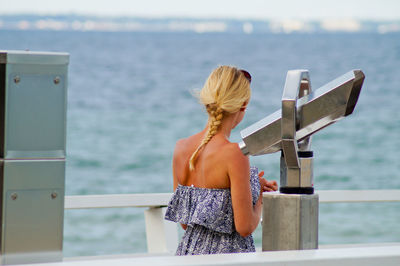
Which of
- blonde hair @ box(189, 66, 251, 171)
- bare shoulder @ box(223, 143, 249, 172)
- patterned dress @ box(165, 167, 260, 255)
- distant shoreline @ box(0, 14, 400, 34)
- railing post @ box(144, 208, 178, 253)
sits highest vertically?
distant shoreline @ box(0, 14, 400, 34)

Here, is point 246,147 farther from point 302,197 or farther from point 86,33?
point 86,33

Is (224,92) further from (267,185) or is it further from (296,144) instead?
(296,144)

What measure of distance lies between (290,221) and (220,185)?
74 cm

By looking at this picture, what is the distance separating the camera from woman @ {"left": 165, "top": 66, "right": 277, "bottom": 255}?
7.06ft

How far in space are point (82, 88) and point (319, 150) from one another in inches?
412

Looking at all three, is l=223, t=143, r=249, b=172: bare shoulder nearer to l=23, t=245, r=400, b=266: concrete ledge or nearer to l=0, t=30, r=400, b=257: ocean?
l=23, t=245, r=400, b=266: concrete ledge

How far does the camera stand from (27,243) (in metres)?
1.65

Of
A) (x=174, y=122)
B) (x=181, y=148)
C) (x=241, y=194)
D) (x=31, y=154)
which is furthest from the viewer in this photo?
(x=174, y=122)

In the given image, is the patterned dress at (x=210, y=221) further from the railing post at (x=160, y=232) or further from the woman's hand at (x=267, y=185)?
the railing post at (x=160, y=232)

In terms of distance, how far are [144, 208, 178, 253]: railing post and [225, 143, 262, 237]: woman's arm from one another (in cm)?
113

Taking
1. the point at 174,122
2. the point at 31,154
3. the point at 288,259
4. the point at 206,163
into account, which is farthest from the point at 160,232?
the point at 174,122

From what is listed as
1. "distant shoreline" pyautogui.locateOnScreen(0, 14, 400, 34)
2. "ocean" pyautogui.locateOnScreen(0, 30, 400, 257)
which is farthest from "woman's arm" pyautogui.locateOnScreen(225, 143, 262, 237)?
"distant shoreline" pyautogui.locateOnScreen(0, 14, 400, 34)

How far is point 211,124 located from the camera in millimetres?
2246

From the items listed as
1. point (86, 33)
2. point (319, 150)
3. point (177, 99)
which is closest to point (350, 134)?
point (319, 150)
